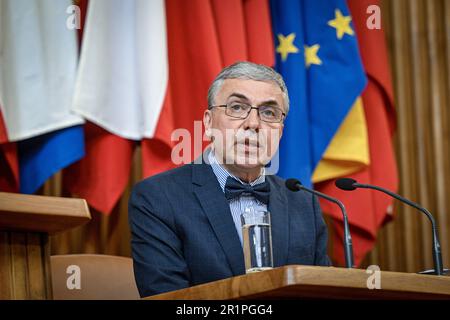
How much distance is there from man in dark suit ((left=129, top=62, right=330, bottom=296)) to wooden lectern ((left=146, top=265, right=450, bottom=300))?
2.31 ft

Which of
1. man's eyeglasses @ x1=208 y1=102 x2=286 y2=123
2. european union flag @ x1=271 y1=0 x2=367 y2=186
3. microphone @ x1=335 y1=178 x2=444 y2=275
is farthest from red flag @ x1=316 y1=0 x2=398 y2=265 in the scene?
microphone @ x1=335 y1=178 x2=444 y2=275

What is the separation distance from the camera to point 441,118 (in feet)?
17.9

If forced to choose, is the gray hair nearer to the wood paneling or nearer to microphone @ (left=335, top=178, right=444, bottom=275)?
microphone @ (left=335, top=178, right=444, bottom=275)

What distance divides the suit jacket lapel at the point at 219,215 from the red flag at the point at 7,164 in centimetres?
112

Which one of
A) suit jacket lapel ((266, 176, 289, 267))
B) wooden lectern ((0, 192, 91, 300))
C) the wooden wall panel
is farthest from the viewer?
the wooden wall panel

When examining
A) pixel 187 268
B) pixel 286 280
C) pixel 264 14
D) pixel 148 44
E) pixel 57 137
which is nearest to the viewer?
pixel 286 280

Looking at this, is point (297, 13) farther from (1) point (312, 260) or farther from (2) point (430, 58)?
(1) point (312, 260)

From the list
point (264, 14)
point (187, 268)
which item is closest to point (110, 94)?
point (264, 14)

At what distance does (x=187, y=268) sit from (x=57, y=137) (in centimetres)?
143

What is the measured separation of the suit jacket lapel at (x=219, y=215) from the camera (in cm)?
338

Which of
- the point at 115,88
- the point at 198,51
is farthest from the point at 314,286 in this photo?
the point at 198,51

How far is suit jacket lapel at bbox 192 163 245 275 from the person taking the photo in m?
3.38

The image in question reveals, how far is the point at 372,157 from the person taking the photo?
534 centimetres

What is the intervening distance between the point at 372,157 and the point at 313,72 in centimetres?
63
